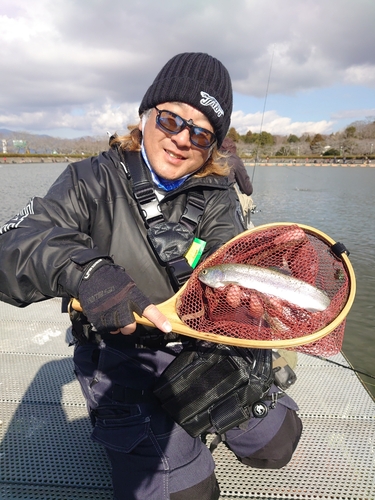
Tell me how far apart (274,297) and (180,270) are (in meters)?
0.64

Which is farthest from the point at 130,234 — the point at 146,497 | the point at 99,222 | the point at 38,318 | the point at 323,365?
the point at 38,318

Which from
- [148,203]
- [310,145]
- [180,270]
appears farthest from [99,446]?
[310,145]

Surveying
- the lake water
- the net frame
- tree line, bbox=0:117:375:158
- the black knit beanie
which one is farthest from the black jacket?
tree line, bbox=0:117:375:158

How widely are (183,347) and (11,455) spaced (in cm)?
146

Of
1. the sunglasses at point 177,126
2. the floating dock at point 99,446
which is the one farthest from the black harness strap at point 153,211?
the floating dock at point 99,446

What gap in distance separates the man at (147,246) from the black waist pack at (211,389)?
0.59 feet

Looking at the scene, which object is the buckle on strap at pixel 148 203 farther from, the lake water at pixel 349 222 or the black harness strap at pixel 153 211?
the lake water at pixel 349 222

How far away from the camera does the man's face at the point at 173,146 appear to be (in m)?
2.50

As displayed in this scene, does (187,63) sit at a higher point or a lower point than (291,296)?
higher

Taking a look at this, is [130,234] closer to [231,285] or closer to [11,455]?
[231,285]

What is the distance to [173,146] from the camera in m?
2.51

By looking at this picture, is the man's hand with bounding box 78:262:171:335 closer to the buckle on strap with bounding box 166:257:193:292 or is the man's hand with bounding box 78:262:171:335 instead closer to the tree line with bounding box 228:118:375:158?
the buckle on strap with bounding box 166:257:193:292

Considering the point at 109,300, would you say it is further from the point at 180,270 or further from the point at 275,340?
the point at 275,340

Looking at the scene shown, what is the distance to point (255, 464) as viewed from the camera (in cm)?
259
